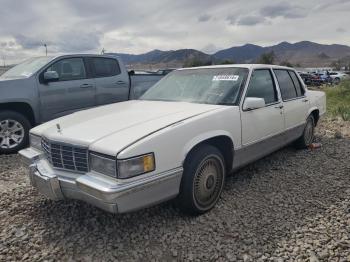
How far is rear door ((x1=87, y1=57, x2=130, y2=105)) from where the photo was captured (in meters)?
6.70

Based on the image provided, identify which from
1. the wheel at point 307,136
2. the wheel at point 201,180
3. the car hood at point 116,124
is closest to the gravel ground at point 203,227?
the wheel at point 201,180

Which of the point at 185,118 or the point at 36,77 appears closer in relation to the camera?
the point at 185,118

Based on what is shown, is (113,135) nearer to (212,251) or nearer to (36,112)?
(212,251)

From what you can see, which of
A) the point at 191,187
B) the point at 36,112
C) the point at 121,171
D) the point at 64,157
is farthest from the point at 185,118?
the point at 36,112

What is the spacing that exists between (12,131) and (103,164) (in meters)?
Result: 3.70

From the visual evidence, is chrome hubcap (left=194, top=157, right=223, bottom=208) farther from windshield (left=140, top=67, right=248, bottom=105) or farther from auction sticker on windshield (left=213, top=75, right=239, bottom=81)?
auction sticker on windshield (left=213, top=75, right=239, bottom=81)

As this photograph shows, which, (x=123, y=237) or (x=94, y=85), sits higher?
(x=94, y=85)

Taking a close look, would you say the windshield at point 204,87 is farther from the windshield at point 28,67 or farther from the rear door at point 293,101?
the windshield at point 28,67

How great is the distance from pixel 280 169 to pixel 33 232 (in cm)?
328

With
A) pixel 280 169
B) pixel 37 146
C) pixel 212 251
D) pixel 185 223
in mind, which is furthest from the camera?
pixel 280 169

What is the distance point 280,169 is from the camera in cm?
473

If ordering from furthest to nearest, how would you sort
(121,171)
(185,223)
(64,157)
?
(185,223), (64,157), (121,171)

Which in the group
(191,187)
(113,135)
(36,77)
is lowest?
(191,187)

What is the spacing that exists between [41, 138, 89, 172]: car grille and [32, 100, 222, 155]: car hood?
0.06 m
